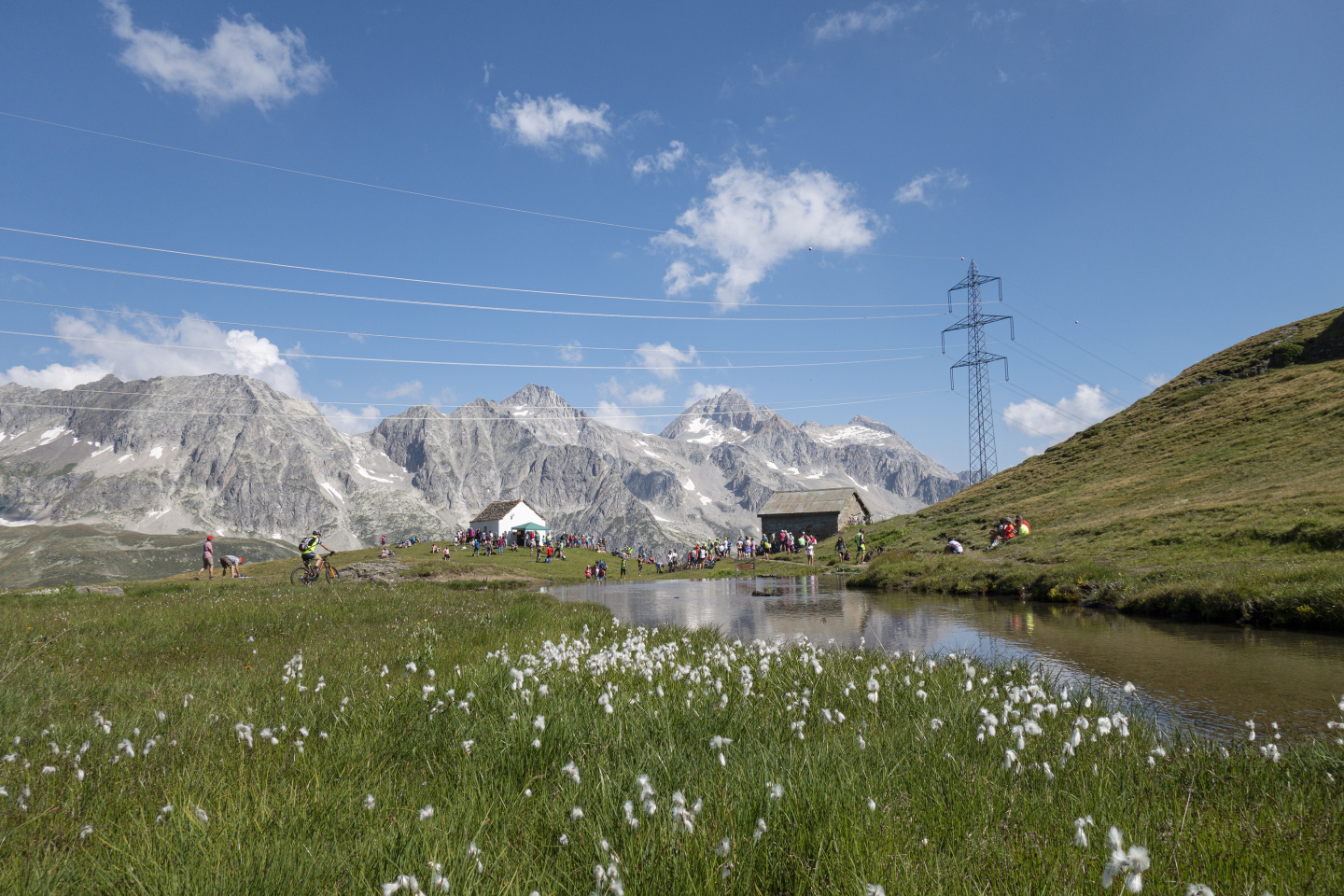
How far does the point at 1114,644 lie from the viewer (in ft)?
47.0

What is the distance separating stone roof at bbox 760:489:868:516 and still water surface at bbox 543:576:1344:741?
190 feet

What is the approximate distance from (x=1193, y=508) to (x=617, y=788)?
38760mm

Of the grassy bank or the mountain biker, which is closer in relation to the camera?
the grassy bank

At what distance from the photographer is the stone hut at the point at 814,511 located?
275 feet

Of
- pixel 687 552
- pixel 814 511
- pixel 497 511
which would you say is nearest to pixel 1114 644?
pixel 687 552

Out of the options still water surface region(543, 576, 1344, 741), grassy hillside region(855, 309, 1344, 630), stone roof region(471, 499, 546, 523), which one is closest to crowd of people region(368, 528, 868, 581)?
grassy hillside region(855, 309, 1344, 630)

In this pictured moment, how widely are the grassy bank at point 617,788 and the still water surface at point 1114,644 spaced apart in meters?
3.30

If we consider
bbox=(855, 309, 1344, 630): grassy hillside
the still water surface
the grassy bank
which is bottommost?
the still water surface

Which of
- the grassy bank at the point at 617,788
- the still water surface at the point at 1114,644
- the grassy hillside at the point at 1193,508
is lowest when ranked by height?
the still water surface at the point at 1114,644

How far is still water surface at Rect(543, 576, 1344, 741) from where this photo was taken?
8.71 meters

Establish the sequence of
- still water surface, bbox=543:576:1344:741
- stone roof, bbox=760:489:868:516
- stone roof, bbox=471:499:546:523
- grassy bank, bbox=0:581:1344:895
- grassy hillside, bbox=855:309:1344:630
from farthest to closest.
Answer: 1. stone roof, bbox=471:499:546:523
2. stone roof, bbox=760:489:868:516
3. grassy hillside, bbox=855:309:1344:630
4. still water surface, bbox=543:576:1344:741
5. grassy bank, bbox=0:581:1344:895

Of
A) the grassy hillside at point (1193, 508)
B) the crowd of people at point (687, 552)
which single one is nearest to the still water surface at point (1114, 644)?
the grassy hillside at point (1193, 508)

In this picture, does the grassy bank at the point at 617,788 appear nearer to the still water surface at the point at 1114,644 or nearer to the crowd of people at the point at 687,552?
the still water surface at the point at 1114,644

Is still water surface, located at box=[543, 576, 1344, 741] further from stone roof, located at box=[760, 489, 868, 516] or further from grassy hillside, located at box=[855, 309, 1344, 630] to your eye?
stone roof, located at box=[760, 489, 868, 516]
